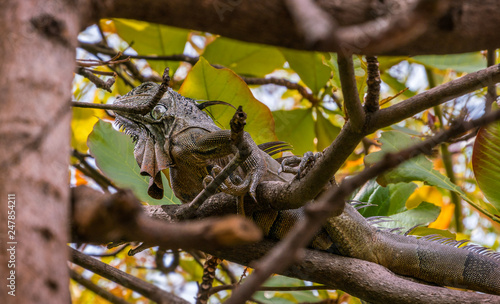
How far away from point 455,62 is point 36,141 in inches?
143

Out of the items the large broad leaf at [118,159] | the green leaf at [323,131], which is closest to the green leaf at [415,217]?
the green leaf at [323,131]

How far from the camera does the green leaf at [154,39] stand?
13.0 feet

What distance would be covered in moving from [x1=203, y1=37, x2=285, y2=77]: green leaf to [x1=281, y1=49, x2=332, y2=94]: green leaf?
1.29 feet

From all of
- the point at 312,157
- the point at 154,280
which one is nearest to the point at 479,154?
the point at 312,157

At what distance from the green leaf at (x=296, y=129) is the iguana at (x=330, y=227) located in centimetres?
95

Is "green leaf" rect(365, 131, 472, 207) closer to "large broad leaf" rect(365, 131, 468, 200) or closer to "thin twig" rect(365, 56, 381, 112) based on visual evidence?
"large broad leaf" rect(365, 131, 468, 200)

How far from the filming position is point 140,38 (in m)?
3.98

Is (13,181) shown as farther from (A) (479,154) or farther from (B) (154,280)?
(B) (154,280)

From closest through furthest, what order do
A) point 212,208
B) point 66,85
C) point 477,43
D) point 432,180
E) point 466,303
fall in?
point 66,85 → point 477,43 → point 466,303 → point 212,208 → point 432,180

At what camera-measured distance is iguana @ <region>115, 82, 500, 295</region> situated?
2670 millimetres

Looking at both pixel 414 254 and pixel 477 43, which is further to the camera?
pixel 414 254

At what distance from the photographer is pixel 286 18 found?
4.41 feet

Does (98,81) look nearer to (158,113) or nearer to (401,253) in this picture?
(158,113)

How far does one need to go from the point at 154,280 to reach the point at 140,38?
7.87 ft
